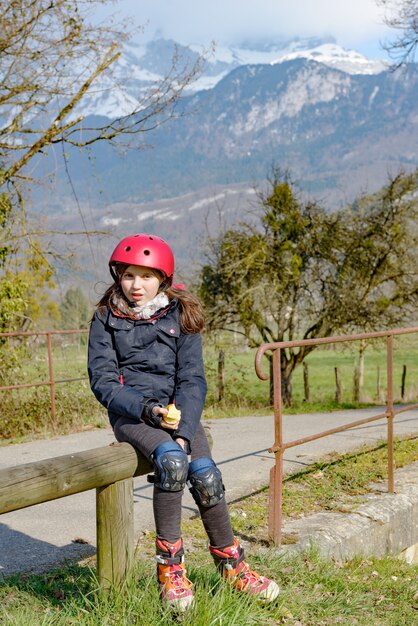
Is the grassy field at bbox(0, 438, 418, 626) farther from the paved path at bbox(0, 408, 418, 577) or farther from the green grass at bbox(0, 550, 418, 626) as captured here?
the paved path at bbox(0, 408, 418, 577)

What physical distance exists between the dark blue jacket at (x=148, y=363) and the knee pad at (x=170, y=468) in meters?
0.18

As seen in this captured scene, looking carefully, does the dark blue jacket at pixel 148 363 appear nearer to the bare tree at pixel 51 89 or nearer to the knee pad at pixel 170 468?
the knee pad at pixel 170 468

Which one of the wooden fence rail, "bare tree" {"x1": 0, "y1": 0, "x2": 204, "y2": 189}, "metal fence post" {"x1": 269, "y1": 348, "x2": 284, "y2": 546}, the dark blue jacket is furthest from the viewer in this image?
"bare tree" {"x1": 0, "y1": 0, "x2": 204, "y2": 189}

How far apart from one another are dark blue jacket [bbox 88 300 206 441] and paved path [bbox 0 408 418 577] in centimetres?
160

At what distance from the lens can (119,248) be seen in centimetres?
343

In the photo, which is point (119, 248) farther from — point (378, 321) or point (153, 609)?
point (378, 321)

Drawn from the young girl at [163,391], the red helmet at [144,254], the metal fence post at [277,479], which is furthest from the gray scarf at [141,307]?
the metal fence post at [277,479]

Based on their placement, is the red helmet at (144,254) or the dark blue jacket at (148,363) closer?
the dark blue jacket at (148,363)

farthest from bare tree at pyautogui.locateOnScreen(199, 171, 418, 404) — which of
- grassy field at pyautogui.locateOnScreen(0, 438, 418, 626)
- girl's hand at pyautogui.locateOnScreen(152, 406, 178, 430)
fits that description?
girl's hand at pyautogui.locateOnScreen(152, 406, 178, 430)

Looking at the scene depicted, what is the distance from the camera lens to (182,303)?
349 centimetres

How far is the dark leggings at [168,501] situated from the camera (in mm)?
3074

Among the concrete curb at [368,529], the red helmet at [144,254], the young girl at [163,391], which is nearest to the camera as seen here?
the young girl at [163,391]

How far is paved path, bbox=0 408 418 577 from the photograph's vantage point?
15.2 feet

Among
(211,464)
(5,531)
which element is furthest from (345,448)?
(211,464)
